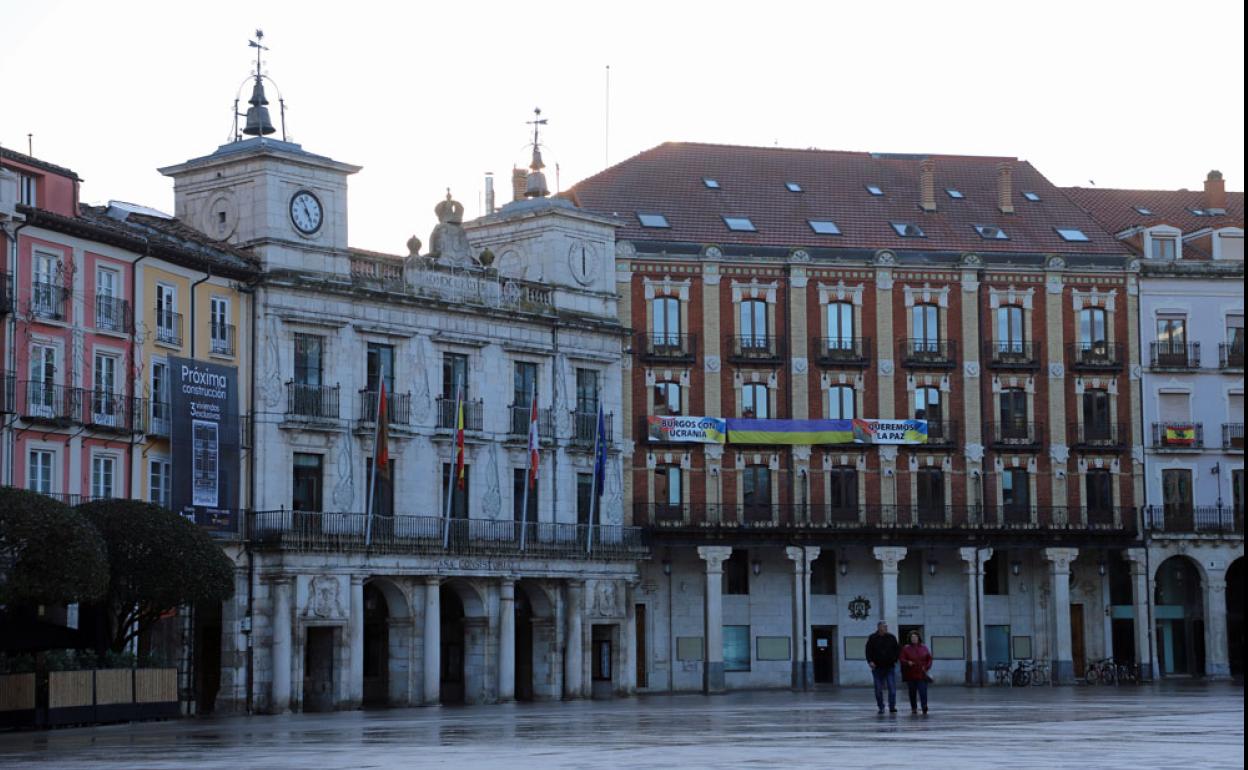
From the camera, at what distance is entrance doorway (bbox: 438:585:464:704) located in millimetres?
69250

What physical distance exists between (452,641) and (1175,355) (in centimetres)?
3149

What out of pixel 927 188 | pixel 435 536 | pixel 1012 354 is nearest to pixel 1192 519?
pixel 1012 354

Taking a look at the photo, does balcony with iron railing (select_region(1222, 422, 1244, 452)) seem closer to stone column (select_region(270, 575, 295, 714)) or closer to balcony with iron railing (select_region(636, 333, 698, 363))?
balcony with iron railing (select_region(636, 333, 698, 363))

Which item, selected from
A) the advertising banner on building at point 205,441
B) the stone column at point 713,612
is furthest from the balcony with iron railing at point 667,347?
the advertising banner on building at point 205,441

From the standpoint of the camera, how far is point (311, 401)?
6303 centimetres

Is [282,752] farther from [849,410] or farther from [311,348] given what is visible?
[849,410]

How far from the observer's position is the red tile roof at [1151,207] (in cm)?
8794

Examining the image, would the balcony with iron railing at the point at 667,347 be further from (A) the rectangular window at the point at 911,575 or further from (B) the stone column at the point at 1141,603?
(B) the stone column at the point at 1141,603

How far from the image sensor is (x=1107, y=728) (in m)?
35.2

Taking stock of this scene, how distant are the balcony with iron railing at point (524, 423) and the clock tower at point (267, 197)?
8448mm

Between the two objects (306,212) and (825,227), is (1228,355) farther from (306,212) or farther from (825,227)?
(306,212)

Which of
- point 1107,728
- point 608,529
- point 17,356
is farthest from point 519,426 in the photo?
point 1107,728

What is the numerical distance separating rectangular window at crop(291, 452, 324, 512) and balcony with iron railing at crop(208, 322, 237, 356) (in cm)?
386

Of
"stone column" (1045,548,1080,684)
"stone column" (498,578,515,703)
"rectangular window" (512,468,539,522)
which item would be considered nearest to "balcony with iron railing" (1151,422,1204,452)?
"stone column" (1045,548,1080,684)
